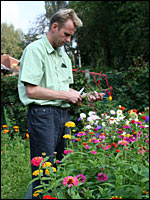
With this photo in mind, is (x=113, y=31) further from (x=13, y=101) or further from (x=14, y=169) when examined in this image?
(x=14, y=169)

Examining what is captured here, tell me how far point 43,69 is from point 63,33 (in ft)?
1.09

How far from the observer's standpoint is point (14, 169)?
3404mm

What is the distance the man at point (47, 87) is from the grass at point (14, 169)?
1294 millimetres

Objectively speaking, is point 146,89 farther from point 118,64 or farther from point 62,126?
point 118,64

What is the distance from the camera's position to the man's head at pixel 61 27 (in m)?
1.85

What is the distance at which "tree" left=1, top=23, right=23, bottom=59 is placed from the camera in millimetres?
49219

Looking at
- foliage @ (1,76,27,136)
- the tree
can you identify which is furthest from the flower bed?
the tree

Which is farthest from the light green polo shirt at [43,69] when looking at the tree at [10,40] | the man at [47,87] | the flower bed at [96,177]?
the tree at [10,40]

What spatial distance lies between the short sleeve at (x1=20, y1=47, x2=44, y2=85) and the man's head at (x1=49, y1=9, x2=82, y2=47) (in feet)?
0.72

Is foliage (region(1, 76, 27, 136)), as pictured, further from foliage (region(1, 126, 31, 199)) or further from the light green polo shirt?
the light green polo shirt

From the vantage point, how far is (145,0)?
15.8 m

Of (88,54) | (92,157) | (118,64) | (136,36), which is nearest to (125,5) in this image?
(136,36)

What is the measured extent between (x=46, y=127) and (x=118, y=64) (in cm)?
2007

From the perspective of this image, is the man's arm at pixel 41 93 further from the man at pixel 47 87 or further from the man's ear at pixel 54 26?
the man's ear at pixel 54 26
